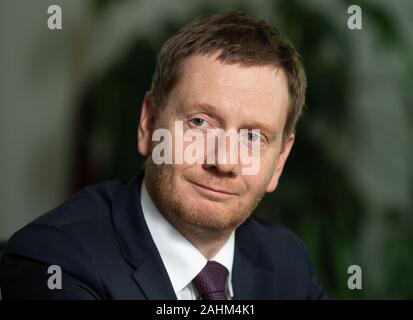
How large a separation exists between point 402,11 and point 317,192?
774 millimetres

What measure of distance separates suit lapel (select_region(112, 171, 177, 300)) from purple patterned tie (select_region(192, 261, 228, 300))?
0.06 m

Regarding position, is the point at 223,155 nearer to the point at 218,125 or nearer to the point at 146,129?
the point at 218,125

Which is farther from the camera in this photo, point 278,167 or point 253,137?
point 278,167

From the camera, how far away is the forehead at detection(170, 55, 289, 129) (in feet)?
2.77

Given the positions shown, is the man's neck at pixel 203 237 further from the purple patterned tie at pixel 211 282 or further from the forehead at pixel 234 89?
the forehead at pixel 234 89

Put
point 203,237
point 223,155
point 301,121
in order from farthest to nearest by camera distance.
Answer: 1. point 301,121
2. point 203,237
3. point 223,155

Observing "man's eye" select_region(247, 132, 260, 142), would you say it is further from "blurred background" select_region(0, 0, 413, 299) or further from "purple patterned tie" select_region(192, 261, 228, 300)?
"blurred background" select_region(0, 0, 413, 299)

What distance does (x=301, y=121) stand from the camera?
1.74 metres

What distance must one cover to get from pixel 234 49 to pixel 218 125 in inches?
4.3

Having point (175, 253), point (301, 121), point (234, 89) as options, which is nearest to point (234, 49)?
point (234, 89)

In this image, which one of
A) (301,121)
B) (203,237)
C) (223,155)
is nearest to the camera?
(223,155)

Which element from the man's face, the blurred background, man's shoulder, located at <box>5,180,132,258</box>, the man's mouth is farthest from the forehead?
the blurred background

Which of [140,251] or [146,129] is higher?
[146,129]

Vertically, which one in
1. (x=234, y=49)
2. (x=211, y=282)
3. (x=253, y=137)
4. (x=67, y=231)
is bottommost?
(x=211, y=282)
